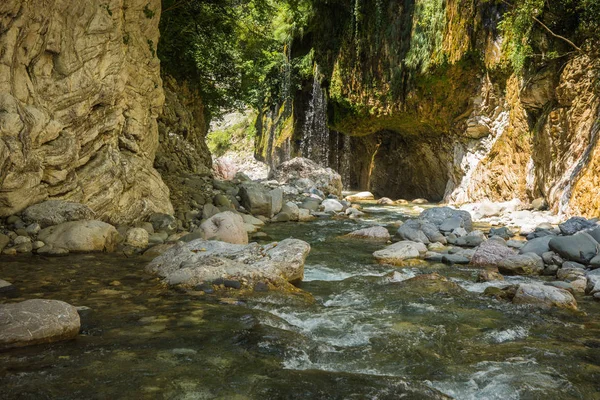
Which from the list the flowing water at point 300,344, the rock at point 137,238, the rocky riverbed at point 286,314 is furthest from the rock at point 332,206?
the flowing water at point 300,344

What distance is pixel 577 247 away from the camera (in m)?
6.78

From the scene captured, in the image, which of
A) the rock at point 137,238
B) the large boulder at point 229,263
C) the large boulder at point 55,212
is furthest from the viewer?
the rock at point 137,238

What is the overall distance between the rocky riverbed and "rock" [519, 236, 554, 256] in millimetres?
34

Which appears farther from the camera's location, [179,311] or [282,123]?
[282,123]

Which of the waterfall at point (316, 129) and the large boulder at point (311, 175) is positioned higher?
the waterfall at point (316, 129)

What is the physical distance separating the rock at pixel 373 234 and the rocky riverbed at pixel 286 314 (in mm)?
489

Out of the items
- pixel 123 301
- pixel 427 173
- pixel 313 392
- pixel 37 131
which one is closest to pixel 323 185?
pixel 427 173

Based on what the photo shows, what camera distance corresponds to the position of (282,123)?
25.8 metres

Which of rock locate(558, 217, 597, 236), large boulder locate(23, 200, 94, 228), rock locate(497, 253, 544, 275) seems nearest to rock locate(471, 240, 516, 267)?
rock locate(497, 253, 544, 275)

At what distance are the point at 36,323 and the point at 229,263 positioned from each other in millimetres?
2481

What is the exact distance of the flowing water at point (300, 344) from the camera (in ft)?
9.42

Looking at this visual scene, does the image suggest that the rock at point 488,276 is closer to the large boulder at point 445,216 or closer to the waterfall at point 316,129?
the large boulder at point 445,216

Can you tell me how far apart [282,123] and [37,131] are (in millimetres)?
19393

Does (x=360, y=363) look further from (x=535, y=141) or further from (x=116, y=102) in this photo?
(x=535, y=141)
